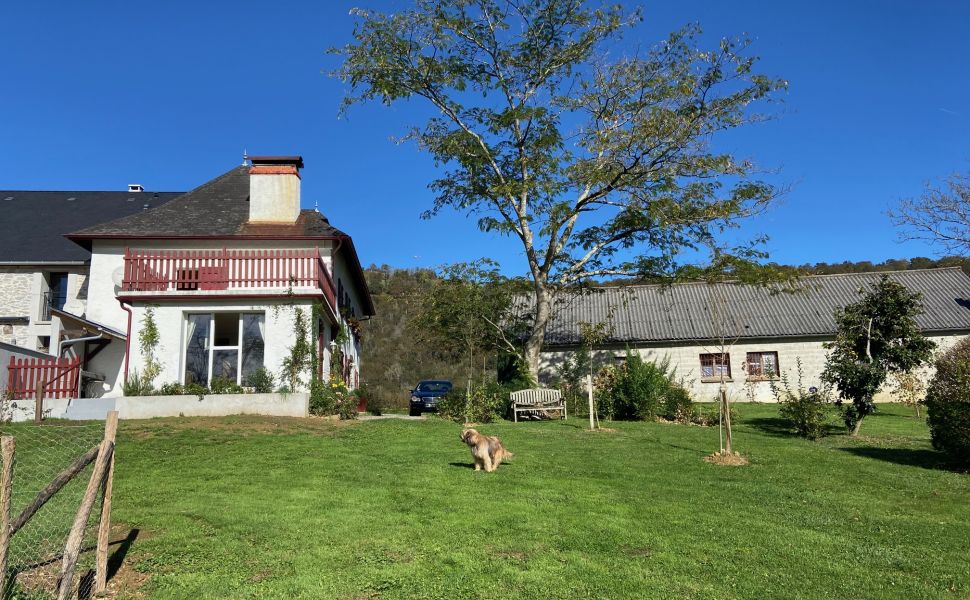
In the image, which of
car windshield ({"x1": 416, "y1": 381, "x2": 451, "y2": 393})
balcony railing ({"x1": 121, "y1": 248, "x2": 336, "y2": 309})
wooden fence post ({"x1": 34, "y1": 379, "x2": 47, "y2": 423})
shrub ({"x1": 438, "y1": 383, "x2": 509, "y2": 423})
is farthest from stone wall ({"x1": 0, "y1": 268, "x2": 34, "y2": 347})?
shrub ({"x1": 438, "y1": 383, "x2": 509, "y2": 423})

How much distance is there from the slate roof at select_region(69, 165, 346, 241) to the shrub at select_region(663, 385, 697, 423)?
11403mm

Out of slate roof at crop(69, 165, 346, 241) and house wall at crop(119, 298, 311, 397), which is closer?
house wall at crop(119, 298, 311, 397)

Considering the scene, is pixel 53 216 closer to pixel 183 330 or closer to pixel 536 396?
pixel 183 330

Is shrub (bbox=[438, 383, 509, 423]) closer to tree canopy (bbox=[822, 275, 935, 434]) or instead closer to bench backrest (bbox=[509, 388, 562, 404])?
bench backrest (bbox=[509, 388, 562, 404])

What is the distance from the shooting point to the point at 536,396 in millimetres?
21469

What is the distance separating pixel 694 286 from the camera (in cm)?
3653

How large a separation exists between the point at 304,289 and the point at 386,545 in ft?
43.7

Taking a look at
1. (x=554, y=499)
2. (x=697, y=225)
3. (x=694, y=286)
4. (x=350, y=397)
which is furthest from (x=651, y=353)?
(x=554, y=499)

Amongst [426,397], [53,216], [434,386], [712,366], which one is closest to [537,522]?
[426,397]

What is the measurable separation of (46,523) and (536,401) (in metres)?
14.9

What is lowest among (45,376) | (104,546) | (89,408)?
(104,546)

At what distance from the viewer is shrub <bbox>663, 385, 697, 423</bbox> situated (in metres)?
20.5

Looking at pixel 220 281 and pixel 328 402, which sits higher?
pixel 220 281

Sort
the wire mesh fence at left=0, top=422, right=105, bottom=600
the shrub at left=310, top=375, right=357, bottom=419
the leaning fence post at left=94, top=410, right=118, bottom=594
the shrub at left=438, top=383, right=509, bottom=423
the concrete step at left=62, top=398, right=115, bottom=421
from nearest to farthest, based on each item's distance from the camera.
→ 1. the leaning fence post at left=94, top=410, right=118, bottom=594
2. the wire mesh fence at left=0, top=422, right=105, bottom=600
3. the concrete step at left=62, top=398, right=115, bottom=421
4. the shrub at left=310, top=375, right=357, bottom=419
5. the shrub at left=438, top=383, right=509, bottom=423
